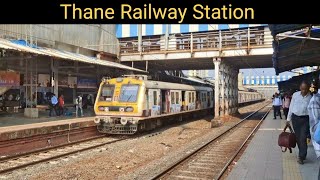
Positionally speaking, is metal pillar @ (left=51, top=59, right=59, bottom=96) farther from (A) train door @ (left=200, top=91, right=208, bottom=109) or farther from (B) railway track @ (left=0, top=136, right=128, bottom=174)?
(A) train door @ (left=200, top=91, right=208, bottom=109)

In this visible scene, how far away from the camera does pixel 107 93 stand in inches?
617

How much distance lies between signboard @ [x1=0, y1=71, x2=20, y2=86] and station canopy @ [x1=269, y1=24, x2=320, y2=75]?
11.6 meters

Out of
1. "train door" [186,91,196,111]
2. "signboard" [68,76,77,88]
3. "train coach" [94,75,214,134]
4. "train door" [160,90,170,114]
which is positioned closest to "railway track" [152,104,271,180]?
"train coach" [94,75,214,134]

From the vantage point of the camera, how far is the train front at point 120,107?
14.8 m

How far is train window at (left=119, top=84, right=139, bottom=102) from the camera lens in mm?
15070

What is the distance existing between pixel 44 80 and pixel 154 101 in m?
6.72

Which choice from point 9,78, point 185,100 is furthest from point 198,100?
point 9,78

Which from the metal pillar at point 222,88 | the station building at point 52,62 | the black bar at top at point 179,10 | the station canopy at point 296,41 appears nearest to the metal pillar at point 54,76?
the station building at point 52,62

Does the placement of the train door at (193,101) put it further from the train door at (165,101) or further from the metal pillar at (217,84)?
the train door at (165,101)

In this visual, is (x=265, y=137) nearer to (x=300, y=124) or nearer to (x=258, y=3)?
(x=300, y=124)

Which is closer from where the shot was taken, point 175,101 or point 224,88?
point 175,101

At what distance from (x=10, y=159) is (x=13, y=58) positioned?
7873 millimetres

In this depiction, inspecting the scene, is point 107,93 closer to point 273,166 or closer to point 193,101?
point 193,101

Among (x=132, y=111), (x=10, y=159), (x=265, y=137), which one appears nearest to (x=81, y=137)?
(x=132, y=111)
